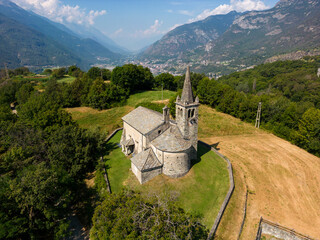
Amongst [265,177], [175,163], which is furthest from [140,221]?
[265,177]

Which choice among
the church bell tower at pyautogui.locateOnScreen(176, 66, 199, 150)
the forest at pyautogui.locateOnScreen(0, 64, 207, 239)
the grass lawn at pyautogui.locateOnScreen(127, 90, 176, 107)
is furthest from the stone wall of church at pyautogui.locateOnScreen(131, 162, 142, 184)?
→ the grass lawn at pyautogui.locateOnScreen(127, 90, 176, 107)

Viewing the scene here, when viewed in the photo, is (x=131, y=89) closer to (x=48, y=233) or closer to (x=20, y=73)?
(x=48, y=233)

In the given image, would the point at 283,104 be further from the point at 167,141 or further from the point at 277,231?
the point at 167,141

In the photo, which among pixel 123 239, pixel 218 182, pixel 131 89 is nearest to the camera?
pixel 123 239

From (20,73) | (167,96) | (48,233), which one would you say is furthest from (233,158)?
(20,73)

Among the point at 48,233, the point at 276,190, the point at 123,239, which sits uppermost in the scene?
the point at 123,239

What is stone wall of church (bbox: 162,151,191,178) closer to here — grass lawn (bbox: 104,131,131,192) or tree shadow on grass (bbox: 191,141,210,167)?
tree shadow on grass (bbox: 191,141,210,167)

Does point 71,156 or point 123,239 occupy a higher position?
point 123,239
